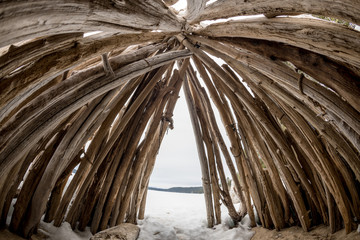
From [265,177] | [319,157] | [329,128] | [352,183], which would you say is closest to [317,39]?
[329,128]

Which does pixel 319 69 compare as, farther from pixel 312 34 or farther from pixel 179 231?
pixel 179 231

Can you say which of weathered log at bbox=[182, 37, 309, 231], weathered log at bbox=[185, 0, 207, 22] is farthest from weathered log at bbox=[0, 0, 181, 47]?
weathered log at bbox=[182, 37, 309, 231]

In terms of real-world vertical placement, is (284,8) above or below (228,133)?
below

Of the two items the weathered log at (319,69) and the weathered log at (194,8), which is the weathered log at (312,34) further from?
the weathered log at (194,8)

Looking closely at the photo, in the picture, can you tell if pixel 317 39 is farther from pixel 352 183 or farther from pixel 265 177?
pixel 265 177

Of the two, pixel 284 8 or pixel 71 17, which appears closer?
pixel 71 17

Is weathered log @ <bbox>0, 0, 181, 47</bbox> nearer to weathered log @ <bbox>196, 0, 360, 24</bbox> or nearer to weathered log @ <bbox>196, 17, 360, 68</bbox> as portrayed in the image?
weathered log @ <bbox>196, 0, 360, 24</bbox>

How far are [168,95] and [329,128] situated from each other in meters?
1.96

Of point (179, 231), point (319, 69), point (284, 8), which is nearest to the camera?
point (284, 8)

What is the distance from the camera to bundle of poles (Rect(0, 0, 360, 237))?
93 centimetres

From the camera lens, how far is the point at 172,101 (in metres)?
3.03

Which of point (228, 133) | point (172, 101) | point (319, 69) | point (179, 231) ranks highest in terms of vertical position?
point (172, 101)

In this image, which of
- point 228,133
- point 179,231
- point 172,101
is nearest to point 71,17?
point 172,101

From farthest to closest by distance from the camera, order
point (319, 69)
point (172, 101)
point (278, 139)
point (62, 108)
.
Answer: point (172, 101) < point (278, 139) < point (62, 108) < point (319, 69)
